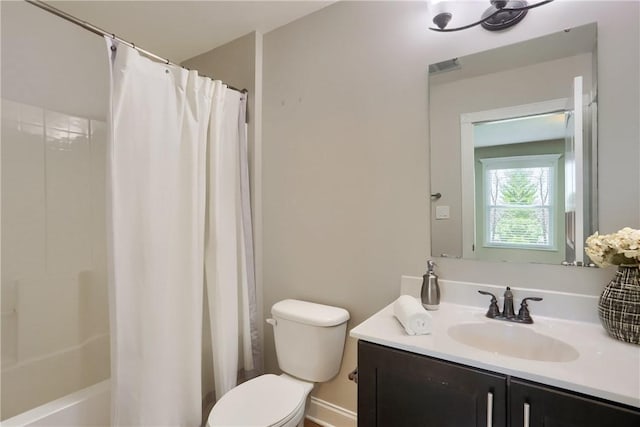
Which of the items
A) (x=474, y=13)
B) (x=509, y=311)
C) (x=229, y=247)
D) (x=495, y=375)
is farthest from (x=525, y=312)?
(x=229, y=247)

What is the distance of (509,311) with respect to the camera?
1.23 meters

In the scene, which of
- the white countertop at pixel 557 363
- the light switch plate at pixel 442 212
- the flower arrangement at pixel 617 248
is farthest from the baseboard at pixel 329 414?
the flower arrangement at pixel 617 248

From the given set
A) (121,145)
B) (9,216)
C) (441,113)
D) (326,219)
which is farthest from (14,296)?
(441,113)

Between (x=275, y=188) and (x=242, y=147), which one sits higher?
(x=242, y=147)

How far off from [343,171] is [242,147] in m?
0.65

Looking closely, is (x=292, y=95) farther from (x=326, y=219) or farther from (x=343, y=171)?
(x=326, y=219)

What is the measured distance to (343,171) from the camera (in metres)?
1.71

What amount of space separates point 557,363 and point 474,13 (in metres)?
1.39

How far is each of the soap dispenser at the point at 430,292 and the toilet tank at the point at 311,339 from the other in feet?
1.48

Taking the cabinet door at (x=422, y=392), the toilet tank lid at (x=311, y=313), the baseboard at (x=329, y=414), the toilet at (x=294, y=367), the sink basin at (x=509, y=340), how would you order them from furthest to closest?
the baseboard at (x=329, y=414) < the toilet tank lid at (x=311, y=313) < the toilet at (x=294, y=367) < the sink basin at (x=509, y=340) < the cabinet door at (x=422, y=392)

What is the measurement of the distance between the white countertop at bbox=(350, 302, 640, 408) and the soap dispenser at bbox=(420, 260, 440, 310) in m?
0.05

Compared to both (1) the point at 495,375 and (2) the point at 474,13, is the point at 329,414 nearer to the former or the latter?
(1) the point at 495,375

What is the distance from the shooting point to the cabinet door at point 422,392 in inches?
35.0

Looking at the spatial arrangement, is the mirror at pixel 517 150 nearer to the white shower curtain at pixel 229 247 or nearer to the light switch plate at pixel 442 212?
the light switch plate at pixel 442 212
